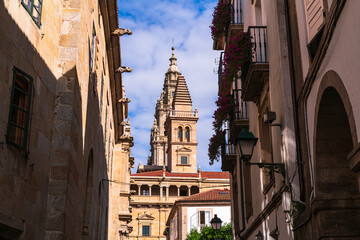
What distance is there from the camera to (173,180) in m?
82.6

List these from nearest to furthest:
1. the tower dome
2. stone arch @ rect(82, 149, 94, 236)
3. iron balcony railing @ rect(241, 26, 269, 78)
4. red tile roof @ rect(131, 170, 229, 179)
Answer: iron balcony railing @ rect(241, 26, 269, 78) < stone arch @ rect(82, 149, 94, 236) < red tile roof @ rect(131, 170, 229, 179) < the tower dome

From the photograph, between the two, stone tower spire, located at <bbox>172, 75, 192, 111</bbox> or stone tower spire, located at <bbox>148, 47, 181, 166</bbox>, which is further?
stone tower spire, located at <bbox>148, 47, 181, 166</bbox>

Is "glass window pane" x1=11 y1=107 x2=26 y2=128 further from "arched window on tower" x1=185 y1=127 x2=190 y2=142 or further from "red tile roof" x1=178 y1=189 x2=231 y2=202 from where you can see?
"arched window on tower" x1=185 y1=127 x2=190 y2=142

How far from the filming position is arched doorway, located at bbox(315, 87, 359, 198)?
25.2 feet

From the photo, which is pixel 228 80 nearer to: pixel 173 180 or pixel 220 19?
pixel 220 19

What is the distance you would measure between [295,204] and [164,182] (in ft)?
242

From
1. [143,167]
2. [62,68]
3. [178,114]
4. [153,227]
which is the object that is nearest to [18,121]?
[62,68]

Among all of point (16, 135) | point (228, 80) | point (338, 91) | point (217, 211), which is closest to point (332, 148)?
point (338, 91)

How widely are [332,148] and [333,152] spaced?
0.23 ft

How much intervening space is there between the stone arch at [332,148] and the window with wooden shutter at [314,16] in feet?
4.11

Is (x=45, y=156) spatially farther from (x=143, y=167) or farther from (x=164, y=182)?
(x=143, y=167)

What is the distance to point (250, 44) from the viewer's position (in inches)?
473

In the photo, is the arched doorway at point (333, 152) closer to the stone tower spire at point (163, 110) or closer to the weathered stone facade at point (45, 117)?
the weathered stone facade at point (45, 117)

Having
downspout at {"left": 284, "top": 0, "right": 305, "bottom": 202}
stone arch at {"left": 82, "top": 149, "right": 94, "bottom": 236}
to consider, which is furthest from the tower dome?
downspout at {"left": 284, "top": 0, "right": 305, "bottom": 202}
